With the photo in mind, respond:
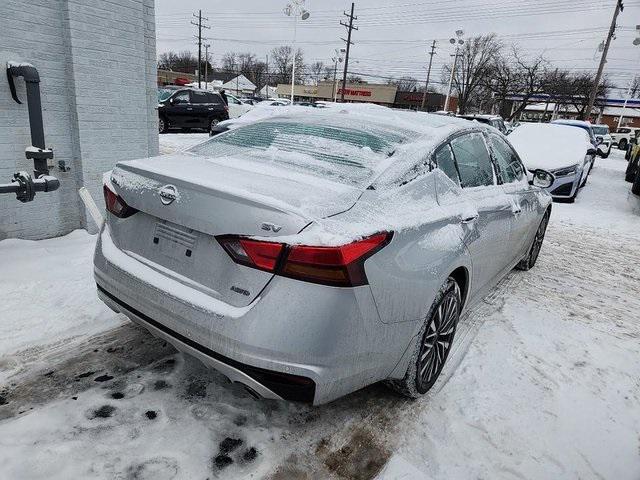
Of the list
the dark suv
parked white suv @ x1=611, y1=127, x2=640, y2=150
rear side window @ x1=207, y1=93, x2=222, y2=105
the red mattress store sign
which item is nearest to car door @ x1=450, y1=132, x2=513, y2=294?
the dark suv

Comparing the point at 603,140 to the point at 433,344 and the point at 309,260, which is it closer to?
the point at 433,344

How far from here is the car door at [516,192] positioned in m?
3.64

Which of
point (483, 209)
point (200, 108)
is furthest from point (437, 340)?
point (200, 108)

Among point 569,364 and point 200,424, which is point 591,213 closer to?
point 569,364

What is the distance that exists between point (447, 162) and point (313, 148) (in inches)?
32.1

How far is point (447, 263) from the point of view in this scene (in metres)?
2.43

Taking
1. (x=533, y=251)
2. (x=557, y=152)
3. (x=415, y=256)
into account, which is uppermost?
(x=415, y=256)

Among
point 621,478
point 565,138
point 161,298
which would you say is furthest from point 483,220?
point 565,138

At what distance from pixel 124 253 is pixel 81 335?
3.51 ft

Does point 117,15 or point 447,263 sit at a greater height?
point 117,15

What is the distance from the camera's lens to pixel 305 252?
5.79 feet

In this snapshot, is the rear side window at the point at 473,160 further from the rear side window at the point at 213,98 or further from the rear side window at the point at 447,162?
the rear side window at the point at 213,98

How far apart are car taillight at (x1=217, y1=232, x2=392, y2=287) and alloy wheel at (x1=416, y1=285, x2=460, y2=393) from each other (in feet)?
2.71

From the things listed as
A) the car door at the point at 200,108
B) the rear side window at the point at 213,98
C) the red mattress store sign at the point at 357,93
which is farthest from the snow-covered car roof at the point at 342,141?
the red mattress store sign at the point at 357,93
